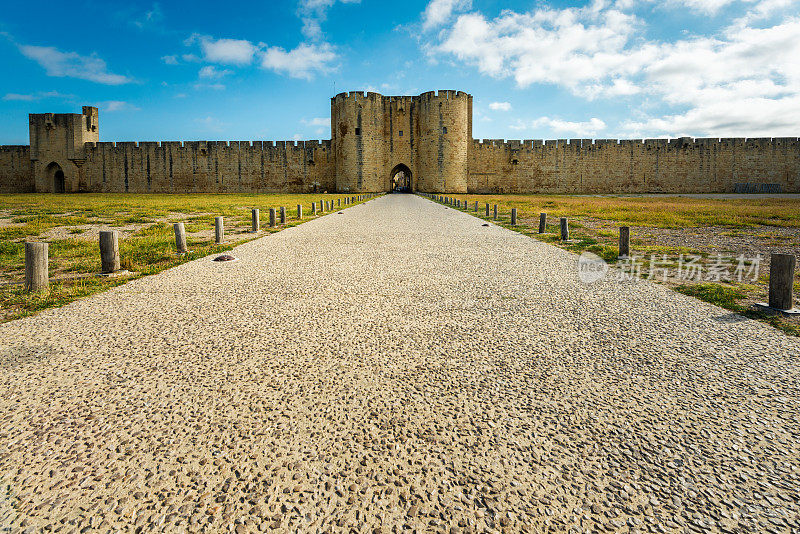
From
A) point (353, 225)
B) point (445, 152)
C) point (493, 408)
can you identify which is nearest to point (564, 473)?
point (493, 408)

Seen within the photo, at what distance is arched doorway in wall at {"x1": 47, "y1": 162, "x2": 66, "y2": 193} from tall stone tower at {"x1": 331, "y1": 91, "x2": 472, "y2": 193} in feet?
86.9

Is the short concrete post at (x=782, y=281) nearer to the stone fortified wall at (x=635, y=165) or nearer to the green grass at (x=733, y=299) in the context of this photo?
the green grass at (x=733, y=299)

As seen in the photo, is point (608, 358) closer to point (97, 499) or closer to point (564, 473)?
point (564, 473)

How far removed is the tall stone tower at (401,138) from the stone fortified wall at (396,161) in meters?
→ 0.10

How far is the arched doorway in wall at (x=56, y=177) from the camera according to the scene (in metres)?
41.8

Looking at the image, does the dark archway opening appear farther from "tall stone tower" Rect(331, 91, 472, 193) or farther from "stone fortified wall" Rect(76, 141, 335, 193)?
"tall stone tower" Rect(331, 91, 472, 193)

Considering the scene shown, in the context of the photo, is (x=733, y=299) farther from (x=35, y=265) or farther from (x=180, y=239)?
(x=180, y=239)

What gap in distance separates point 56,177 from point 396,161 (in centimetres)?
3287

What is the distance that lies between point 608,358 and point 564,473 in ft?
4.57

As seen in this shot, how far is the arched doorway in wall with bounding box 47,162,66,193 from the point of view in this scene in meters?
41.8

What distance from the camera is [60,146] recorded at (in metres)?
41.1

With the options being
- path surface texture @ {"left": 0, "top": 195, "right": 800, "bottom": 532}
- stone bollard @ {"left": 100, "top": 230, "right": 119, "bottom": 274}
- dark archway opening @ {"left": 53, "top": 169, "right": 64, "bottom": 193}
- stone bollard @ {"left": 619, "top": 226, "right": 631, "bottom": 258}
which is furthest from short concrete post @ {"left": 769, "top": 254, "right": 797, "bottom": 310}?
dark archway opening @ {"left": 53, "top": 169, "right": 64, "bottom": 193}

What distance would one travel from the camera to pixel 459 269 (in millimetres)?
6223

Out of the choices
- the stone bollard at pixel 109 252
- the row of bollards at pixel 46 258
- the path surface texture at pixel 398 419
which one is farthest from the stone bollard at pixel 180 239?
the path surface texture at pixel 398 419
